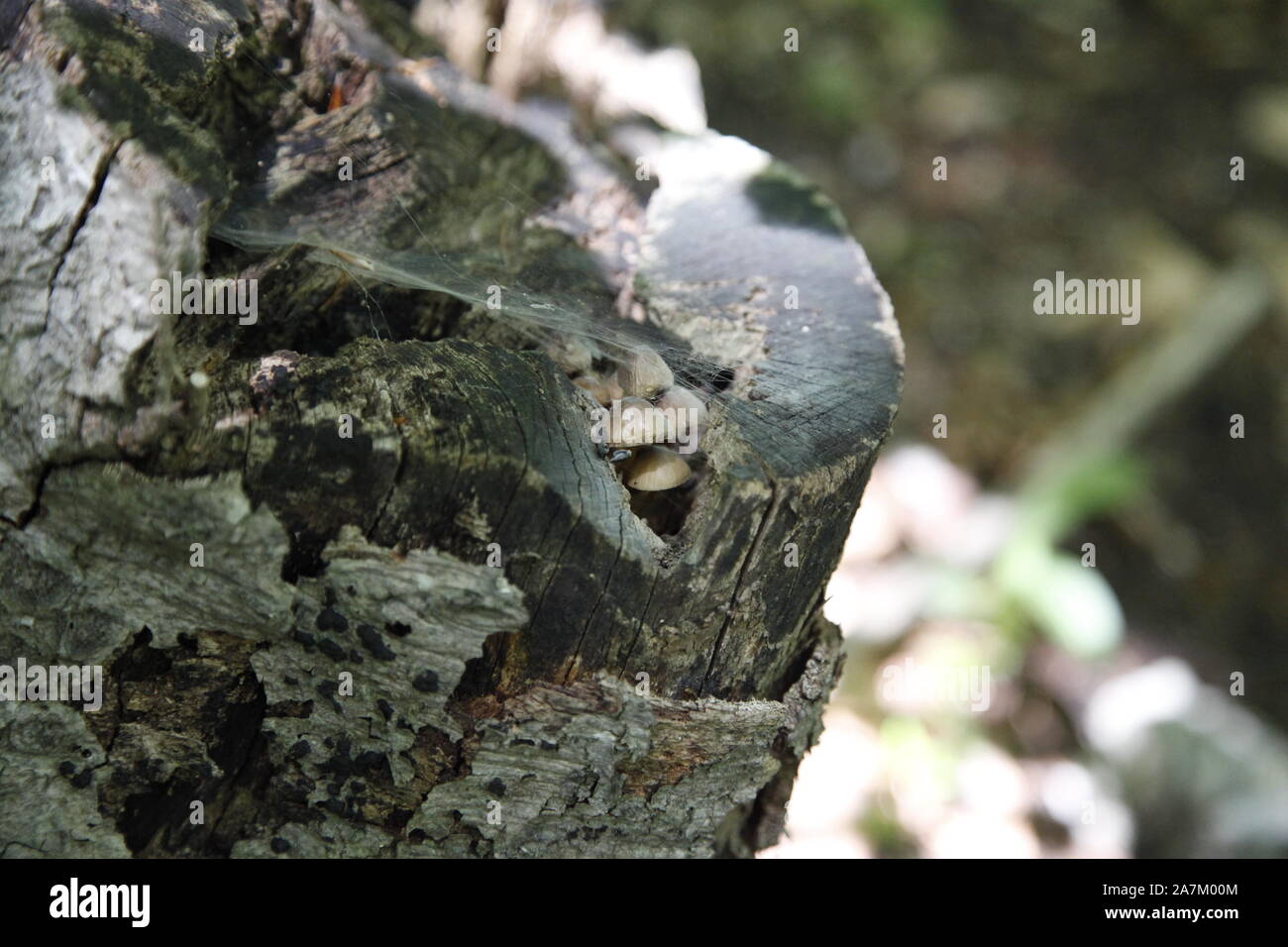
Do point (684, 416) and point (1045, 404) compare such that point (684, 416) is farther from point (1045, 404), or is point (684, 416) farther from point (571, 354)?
point (1045, 404)

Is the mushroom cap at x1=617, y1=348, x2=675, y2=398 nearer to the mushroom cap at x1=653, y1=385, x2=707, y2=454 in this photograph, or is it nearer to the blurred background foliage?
the mushroom cap at x1=653, y1=385, x2=707, y2=454

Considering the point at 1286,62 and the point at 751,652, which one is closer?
the point at 751,652

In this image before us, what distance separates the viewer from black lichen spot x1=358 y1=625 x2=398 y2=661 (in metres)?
1.51

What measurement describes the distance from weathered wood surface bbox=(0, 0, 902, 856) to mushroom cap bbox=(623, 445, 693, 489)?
0.05 metres

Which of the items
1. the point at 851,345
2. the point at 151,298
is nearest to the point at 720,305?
the point at 851,345

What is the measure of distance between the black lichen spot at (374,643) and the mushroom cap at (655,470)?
0.49 m

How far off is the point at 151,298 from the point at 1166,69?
6.44 metres

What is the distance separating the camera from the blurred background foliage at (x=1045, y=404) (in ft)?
12.8

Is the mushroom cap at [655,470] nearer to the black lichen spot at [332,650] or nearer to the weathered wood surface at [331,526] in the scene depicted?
the weathered wood surface at [331,526]

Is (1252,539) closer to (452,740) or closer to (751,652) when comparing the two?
(751,652)

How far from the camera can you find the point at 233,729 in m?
1.65

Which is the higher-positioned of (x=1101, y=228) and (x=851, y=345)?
(x=1101, y=228)

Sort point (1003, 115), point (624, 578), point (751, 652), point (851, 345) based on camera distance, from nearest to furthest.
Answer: point (624, 578)
point (751, 652)
point (851, 345)
point (1003, 115)

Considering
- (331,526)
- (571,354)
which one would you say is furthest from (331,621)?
(571,354)
